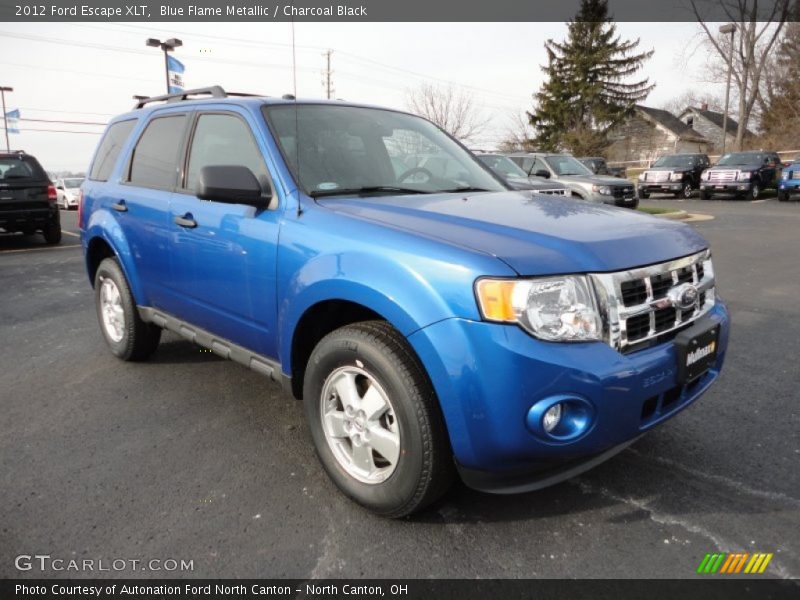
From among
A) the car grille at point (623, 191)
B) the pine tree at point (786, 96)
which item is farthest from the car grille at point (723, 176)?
the pine tree at point (786, 96)

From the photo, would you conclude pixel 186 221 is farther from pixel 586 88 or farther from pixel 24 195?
pixel 586 88

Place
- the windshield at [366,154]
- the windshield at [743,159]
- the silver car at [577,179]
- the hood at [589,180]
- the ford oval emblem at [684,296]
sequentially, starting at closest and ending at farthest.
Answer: the ford oval emblem at [684,296] → the windshield at [366,154] → the silver car at [577,179] → the hood at [589,180] → the windshield at [743,159]

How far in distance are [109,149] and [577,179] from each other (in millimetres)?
11470

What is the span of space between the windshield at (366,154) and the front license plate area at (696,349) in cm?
152

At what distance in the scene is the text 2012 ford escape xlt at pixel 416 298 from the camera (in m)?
2.13

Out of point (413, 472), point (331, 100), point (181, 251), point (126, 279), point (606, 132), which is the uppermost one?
point (606, 132)

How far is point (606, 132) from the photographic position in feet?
144

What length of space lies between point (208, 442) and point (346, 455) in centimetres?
102

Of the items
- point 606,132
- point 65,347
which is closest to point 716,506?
point 65,347

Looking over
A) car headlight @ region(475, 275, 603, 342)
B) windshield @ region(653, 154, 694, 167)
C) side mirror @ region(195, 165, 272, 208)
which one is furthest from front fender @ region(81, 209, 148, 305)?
windshield @ region(653, 154, 694, 167)

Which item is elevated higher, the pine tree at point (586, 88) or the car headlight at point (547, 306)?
the pine tree at point (586, 88)

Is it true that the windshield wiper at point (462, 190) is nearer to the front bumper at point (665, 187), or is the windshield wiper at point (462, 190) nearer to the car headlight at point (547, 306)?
the car headlight at point (547, 306)

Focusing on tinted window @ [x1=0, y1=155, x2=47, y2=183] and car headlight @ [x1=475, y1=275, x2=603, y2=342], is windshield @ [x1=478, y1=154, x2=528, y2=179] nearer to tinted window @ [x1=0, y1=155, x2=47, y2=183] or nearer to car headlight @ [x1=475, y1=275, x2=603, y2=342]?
tinted window @ [x1=0, y1=155, x2=47, y2=183]

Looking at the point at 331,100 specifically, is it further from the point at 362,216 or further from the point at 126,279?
the point at 126,279
